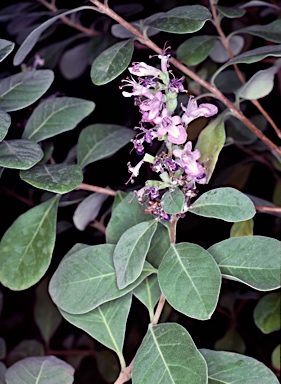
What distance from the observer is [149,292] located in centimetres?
84

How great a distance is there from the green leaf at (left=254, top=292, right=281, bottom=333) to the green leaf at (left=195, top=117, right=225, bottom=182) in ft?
1.09

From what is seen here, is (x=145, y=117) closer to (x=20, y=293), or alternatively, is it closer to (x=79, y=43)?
(x=79, y=43)

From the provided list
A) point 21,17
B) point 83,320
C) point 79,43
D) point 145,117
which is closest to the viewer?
point 145,117

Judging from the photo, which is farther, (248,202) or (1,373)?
(1,373)

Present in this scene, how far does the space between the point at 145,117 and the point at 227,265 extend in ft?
0.74

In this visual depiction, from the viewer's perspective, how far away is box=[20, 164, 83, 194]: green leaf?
743 millimetres

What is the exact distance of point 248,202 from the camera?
2.43 ft

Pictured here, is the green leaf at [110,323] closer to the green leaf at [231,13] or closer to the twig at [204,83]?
the twig at [204,83]

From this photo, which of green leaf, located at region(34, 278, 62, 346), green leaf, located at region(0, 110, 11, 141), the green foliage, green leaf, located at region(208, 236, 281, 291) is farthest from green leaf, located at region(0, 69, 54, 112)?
green leaf, located at region(34, 278, 62, 346)

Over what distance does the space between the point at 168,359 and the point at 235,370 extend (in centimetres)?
11

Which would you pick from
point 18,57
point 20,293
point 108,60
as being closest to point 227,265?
point 108,60

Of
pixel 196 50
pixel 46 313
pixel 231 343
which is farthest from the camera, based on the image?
pixel 46 313

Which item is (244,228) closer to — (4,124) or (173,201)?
(173,201)

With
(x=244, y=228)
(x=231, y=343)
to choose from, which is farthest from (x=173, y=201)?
(x=231, y=343)
